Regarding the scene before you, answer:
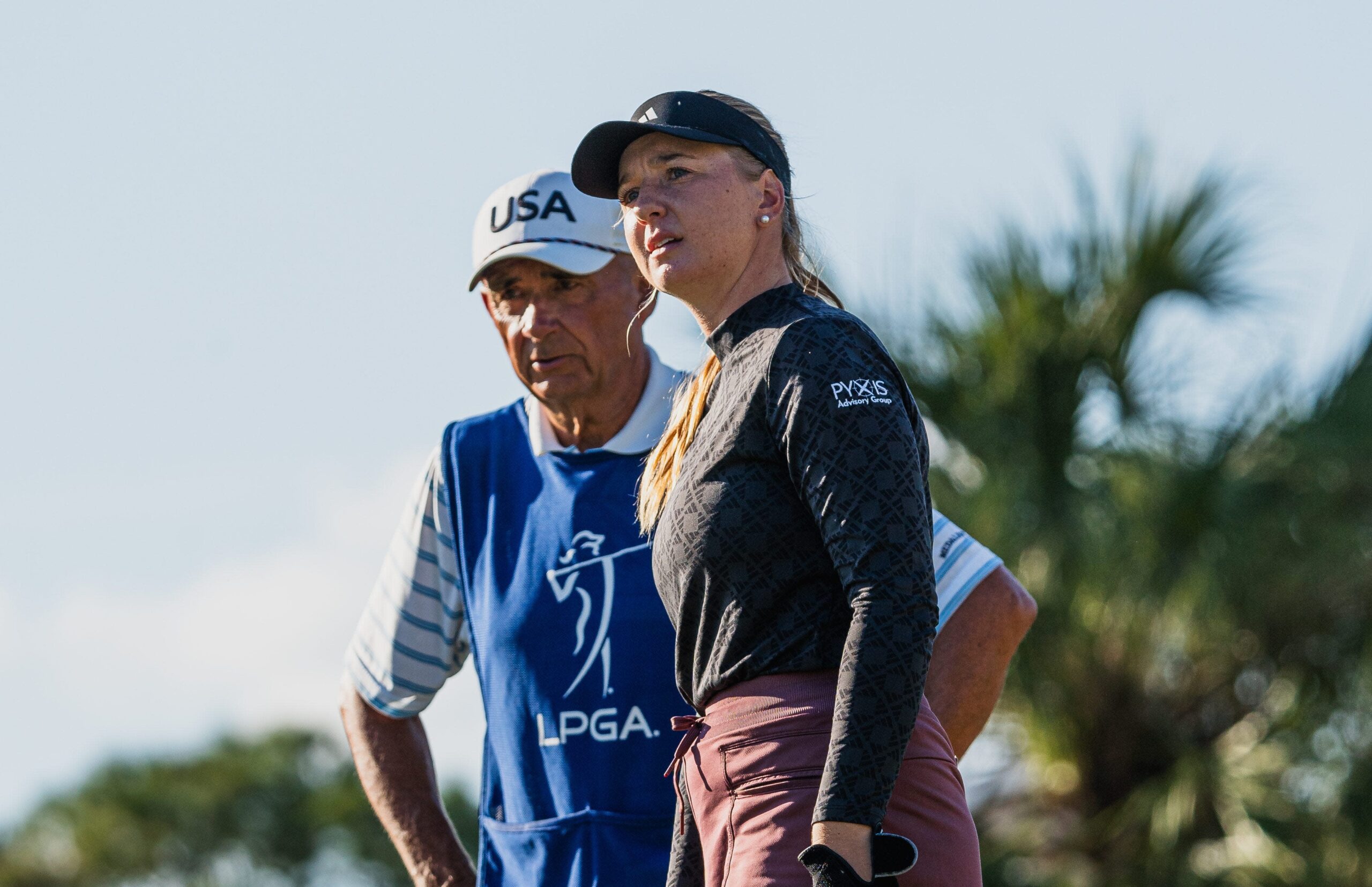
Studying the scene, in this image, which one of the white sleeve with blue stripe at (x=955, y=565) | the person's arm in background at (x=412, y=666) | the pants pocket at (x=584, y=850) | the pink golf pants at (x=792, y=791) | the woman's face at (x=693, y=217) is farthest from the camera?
the person's arm in background at (x=412, y=666)

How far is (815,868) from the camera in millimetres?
1997

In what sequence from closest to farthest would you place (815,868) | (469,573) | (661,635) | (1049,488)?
(815,868)
(661,635)
(469,573)
(1049,488)

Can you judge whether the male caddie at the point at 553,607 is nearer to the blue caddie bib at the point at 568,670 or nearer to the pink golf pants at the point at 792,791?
the blue caddie bib at the point at 568,670

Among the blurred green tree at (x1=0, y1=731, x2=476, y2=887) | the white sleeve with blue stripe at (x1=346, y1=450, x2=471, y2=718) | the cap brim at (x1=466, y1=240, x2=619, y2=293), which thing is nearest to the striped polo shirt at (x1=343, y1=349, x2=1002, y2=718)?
the white sleeve with blue stripe at (x1=346, y1=450, x2=471, y2=718)

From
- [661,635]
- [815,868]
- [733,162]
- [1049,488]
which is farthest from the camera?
[1049,488]

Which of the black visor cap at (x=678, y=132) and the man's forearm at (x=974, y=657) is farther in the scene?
the man's forearm at (x=974, y=657)

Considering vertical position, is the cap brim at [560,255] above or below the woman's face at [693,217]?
below

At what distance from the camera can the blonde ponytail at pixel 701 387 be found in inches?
97.2

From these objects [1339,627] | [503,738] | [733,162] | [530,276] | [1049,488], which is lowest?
[1339,627]

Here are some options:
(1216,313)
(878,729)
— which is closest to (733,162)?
(878,729)

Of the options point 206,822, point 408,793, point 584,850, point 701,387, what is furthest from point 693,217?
point 206,822

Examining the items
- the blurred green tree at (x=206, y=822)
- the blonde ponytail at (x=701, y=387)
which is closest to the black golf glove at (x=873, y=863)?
the blonde ponytail at (x=701, y=387)

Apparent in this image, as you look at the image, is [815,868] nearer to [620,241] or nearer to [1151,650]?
[620,241]

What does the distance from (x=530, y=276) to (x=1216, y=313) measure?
678cm
